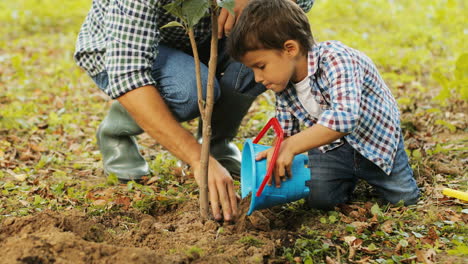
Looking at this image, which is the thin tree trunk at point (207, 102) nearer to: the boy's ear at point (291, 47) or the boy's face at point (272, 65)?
the boy's face at point (272, 65)

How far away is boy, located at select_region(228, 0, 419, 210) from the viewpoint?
2.17m

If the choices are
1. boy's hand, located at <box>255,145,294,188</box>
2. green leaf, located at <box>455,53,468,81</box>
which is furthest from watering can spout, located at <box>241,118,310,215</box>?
green leaf, located at <box>455,53,468,81</box>

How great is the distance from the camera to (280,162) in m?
2.17

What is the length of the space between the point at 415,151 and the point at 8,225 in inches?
88.4

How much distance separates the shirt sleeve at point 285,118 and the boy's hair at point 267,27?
41cm

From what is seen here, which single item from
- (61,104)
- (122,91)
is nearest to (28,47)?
(61,104)

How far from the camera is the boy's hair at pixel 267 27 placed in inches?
86.4

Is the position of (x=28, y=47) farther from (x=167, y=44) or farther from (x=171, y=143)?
(x=171, y=143)

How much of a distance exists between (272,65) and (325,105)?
377 millimetres

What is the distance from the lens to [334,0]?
8023 millimetres

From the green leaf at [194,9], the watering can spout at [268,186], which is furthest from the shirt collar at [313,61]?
the green leaf at [194,9]

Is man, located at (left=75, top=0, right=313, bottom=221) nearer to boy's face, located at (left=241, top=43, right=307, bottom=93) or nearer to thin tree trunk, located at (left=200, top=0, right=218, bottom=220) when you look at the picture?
thin tree trunk, located at (left=200, top=0, right=218, bottom=220)

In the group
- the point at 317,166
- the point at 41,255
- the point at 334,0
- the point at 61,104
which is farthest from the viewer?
the point at 334,0

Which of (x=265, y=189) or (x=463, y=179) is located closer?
(x=265, y=189)
